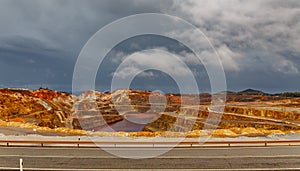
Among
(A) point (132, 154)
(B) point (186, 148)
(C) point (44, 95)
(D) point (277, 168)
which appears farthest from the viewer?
(C) point (44, 95)

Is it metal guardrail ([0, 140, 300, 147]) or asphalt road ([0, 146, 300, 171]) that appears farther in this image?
metal guardrail ([0, 140, 300, 147])

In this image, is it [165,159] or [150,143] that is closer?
[165,159]

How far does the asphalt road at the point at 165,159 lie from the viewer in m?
14.8

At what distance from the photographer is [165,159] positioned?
1672cm

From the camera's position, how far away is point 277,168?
47.0 feet

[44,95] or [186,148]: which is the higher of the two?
[44,95]

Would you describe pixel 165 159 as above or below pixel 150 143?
below

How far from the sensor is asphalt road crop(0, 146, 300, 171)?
14.8 m

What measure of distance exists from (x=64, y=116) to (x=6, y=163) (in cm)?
7610

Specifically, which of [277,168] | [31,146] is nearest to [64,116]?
[31,146]

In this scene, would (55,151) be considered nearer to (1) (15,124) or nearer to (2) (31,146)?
(2) (31,146)

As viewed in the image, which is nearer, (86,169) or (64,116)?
(86,169)

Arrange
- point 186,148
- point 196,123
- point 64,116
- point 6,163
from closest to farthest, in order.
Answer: point 6,163, point 186,148, point 196,123, point 64,116

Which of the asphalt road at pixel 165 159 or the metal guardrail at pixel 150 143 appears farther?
the metal guardrail at pixel 150 143
